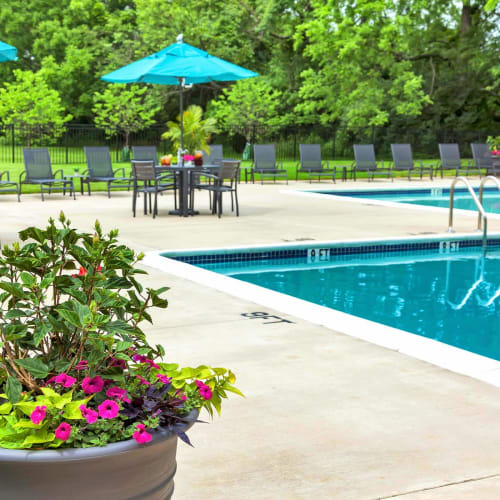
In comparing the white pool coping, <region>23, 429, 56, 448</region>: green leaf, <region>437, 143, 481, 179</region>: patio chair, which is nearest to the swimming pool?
<region>437, 143, 481, 179</region>: patio chair

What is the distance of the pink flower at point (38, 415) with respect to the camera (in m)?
1.86

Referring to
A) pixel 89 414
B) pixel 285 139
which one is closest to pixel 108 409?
pixel 89 414

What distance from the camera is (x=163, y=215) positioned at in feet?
41.6

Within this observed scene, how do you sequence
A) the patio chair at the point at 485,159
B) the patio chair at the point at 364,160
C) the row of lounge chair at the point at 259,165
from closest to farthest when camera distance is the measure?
the row of lounge chair at the point at 259,165
the patio chair at the point at 364,160
the patio chair at the point at 485,159

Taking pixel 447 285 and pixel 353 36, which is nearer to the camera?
pixel 447 285

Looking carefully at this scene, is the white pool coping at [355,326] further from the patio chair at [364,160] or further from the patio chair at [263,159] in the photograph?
the patio chair at [364,160]

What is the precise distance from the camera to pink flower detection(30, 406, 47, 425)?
1.86 meters

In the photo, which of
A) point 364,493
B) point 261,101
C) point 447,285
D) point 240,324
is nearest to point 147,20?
point 261,101

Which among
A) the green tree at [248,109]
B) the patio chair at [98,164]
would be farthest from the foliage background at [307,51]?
the patio chair at [98,164]

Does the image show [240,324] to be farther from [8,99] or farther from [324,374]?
[8,99]

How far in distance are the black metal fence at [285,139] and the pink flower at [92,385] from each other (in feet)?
74.5

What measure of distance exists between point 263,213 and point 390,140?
65.6ft

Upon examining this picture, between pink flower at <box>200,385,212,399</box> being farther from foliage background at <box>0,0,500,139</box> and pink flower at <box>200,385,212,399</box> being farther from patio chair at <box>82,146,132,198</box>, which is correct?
foliage background at <box>0,0,500,139</box>

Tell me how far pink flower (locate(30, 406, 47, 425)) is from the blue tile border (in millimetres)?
6664
